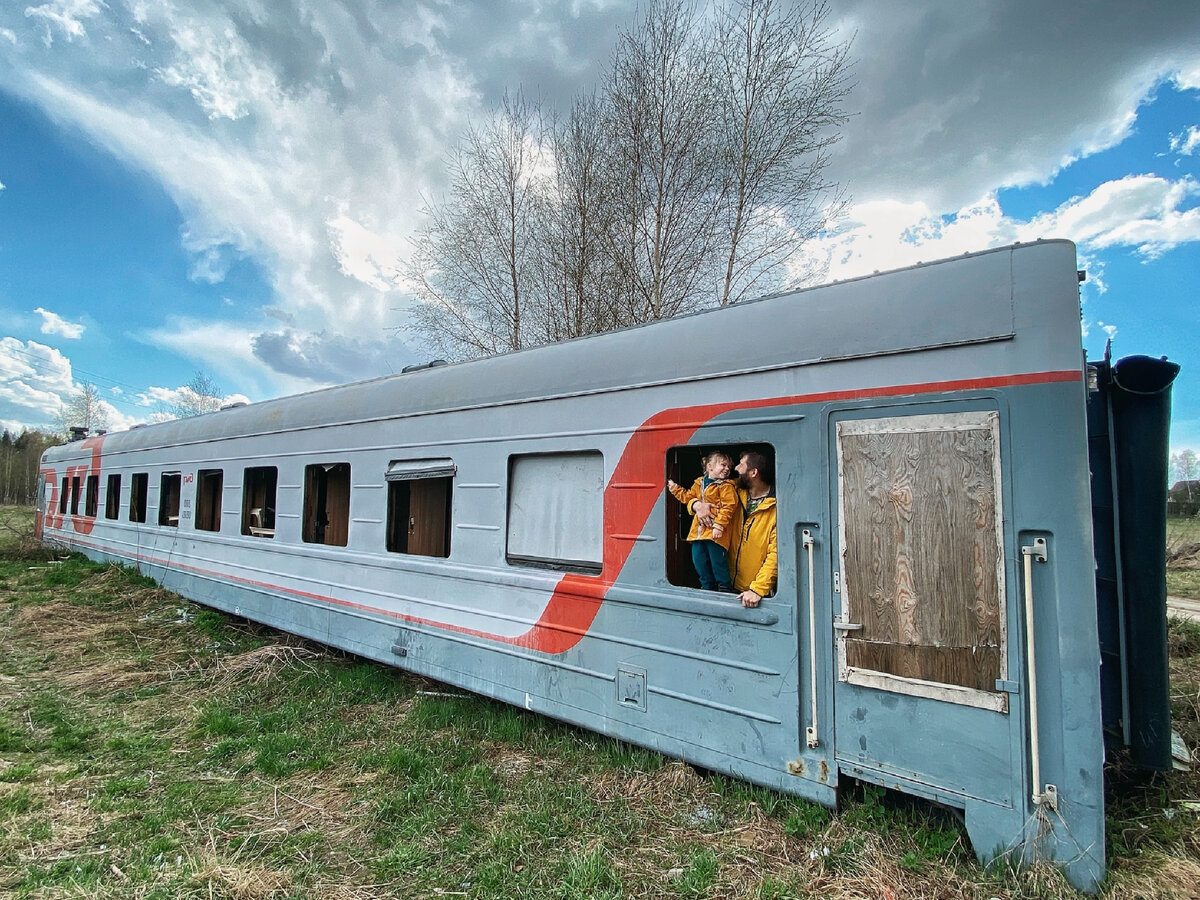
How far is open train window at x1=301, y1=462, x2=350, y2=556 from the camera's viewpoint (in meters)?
7.37

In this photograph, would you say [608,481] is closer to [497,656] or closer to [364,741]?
[497,656]

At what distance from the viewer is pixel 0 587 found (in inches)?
470

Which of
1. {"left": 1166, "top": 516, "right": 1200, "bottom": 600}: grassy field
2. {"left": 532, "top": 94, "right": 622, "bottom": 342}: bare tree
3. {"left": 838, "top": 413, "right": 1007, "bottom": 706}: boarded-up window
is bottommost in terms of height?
{"left": 1166, "top": 516, "right": 1200, "bottom": 600}: grassy field

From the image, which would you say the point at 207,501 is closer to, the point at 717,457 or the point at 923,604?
the point at 717,457

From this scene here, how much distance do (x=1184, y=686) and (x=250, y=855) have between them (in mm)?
6940

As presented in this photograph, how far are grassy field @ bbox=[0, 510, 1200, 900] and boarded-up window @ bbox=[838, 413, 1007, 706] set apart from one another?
0.84 m

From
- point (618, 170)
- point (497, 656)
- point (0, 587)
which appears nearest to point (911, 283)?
point (497, 656)

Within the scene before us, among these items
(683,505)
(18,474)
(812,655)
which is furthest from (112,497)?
(18,474)

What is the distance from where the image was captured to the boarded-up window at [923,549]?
299 cm

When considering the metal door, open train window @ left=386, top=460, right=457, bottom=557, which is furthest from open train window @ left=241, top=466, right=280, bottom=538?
the metal door

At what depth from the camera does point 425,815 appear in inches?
152

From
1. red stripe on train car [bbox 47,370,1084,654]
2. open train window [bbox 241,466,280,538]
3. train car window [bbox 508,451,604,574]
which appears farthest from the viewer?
open train window [bbox 241,466,280,538]

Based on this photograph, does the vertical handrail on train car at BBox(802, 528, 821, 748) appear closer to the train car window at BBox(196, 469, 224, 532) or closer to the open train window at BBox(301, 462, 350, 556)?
the open train window at BBox(301, 462, 350, 556)

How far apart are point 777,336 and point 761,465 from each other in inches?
31.2
